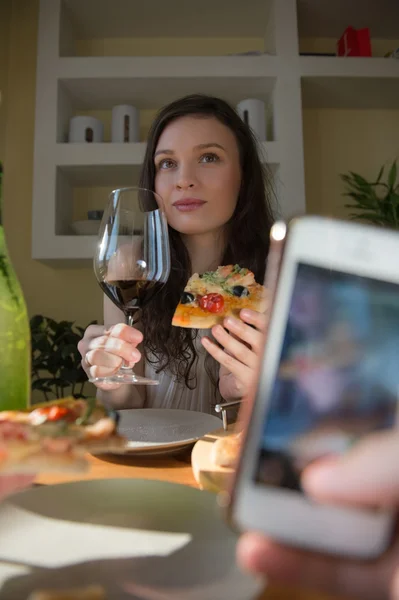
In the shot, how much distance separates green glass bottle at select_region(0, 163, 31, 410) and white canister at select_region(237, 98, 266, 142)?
217 centimetres

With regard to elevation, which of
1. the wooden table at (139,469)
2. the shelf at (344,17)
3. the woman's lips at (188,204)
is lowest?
the wooden table at (139,469)

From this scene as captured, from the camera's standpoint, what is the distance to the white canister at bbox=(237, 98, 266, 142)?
96.3 inches

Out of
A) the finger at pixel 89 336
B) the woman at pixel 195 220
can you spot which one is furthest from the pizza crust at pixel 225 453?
the woman at pixel 195 220

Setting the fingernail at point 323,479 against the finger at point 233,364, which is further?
the finger at point 233,364

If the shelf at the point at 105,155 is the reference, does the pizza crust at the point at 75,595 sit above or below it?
below

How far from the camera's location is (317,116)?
9.70 ft

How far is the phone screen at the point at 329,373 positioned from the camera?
25 cm

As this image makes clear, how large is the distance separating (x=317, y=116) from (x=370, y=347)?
10.1 ft

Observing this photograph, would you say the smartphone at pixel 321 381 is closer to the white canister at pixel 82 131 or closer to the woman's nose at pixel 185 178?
the woman's nose at pixel 185 178

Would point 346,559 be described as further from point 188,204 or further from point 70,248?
point 70,248

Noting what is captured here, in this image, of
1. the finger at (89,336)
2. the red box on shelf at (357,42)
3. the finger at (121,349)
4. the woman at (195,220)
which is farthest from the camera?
the red box on shelf at (357,42)

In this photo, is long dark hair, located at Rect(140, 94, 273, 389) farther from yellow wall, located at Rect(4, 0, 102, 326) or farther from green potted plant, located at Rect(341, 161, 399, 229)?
yellow wall, located at Rect(4, 0, 102, 326)

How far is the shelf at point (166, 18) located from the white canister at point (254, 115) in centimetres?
73

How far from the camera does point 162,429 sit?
68cm
